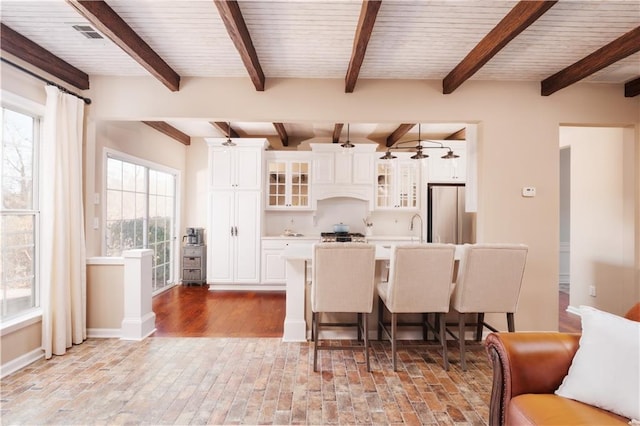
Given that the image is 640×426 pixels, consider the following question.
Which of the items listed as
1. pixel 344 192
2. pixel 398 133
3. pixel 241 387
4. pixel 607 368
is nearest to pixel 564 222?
pixel 398 133

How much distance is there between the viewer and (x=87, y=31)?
244 cm

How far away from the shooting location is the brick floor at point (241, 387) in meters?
1.98

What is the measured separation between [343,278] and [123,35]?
2453mm

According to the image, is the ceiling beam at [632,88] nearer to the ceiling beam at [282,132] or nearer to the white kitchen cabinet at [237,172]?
the ceiling beam at [282,132]

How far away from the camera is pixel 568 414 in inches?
51.3

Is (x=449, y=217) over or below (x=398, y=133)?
below

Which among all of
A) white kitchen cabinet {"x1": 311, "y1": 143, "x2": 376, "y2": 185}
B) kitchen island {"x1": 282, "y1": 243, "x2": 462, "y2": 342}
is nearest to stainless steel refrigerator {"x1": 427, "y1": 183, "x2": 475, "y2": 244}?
white kitchen cabinet {"x1": 311, "y1": 143, "x2": 376, "y2": 185}

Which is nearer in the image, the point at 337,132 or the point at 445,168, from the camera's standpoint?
the point at 337,132

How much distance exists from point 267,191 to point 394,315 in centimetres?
339

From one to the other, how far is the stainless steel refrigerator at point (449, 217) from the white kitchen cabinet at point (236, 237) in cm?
286

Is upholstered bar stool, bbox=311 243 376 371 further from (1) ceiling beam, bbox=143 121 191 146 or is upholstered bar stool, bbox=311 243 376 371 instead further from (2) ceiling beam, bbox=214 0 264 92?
(1) ceiling beam, bbox=143 121 191 146

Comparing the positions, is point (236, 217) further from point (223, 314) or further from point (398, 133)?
point (398, 133)

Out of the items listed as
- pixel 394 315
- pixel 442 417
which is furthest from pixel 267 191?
pixel 442 417

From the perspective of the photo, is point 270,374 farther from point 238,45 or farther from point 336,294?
point 238,45
